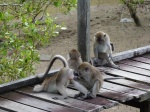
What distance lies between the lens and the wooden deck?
511 cm

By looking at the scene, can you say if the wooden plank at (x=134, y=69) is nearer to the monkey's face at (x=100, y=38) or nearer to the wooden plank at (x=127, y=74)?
the wooden plank at (x=127, y=74)

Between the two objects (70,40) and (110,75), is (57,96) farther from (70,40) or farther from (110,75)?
(70,40)

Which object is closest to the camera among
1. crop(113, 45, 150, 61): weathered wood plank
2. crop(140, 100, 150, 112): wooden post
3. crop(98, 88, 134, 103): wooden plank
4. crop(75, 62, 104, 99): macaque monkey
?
crop(98, 88, 134, 103): wooden plank

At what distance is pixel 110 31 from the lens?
1388 cm

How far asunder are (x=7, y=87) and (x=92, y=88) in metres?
0.96

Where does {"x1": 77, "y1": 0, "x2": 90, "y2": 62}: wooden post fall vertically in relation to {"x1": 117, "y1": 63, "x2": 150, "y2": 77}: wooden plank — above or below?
above

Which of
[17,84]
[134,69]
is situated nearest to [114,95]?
[17,84]

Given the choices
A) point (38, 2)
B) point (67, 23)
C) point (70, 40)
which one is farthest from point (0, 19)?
point (67, 23)

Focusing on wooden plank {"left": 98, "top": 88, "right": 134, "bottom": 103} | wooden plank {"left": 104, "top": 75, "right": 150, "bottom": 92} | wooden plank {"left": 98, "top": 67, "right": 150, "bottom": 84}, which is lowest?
wooden plank {"left": 98, "top": 88, "right": 134, "bottom": 103}

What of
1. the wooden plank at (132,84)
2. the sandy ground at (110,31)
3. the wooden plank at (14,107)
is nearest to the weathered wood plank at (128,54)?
the wooden plank at (132,84)

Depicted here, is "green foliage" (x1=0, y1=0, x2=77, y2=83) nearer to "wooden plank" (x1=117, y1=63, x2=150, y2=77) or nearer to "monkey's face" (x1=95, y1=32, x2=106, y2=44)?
"monkey's face" (x1=95, y1=32, x2=106, y2=44)

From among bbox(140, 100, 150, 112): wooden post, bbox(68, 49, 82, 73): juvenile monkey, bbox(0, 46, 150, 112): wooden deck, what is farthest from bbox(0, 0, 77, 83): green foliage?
bbox(140, 100, 150, 112): wooden post

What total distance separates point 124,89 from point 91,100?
1.87 ft

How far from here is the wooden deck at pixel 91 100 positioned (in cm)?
511
